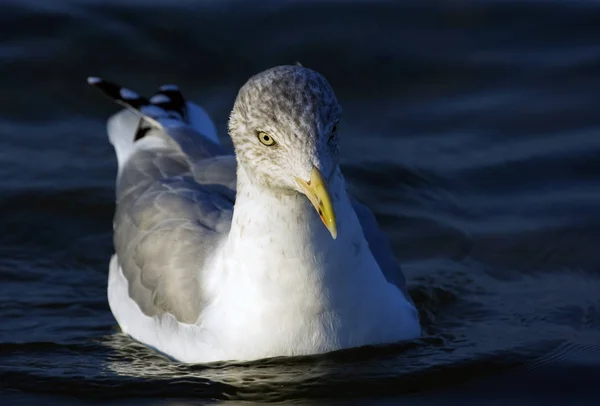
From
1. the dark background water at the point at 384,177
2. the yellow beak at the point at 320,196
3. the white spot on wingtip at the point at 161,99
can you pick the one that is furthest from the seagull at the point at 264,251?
the white spot on wingtip at the point at 161,99

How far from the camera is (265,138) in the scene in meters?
5.33

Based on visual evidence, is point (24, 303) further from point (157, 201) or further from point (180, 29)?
point (180, 29)

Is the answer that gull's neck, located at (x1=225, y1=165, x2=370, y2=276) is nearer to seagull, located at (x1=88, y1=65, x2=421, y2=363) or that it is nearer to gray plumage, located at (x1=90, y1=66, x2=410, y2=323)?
seagull, located at (x1=88, y1=65, x2=421, y2=363)

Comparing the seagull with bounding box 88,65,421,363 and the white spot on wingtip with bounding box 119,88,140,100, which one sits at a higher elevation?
the white spot on wingtip with bounding box 119,88,140,100

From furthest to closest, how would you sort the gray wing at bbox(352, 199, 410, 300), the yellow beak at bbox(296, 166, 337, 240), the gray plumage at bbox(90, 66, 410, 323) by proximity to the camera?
the gray wing at bbox(352, 199, 410, 300), the gray plumage at bbox(90, 66, 410, 323), the yellow beak at bbox(296, 166, 337, 240)

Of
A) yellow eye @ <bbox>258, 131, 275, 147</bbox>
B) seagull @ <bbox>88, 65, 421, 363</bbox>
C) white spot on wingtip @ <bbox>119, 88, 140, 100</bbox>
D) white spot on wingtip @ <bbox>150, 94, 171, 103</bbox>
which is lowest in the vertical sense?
seagull @ <bbox>88, 65, 421, 363</bbox>

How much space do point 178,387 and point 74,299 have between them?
159cm

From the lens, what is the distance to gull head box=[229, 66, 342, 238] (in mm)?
5129

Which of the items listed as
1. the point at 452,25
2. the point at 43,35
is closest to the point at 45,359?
the point at 43,35

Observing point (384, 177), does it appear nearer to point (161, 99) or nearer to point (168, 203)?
point (161, 99)

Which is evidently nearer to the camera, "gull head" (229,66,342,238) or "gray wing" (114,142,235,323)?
"gull head" (229,66,342,238)

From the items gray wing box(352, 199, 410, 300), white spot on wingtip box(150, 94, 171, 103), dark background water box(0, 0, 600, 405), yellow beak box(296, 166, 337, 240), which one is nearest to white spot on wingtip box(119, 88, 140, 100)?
white spot on wingtip box(150, 94, 171, 103)

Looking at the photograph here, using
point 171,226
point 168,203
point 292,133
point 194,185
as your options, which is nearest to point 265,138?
point 292,133

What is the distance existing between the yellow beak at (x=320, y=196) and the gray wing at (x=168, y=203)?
1.17 metres
